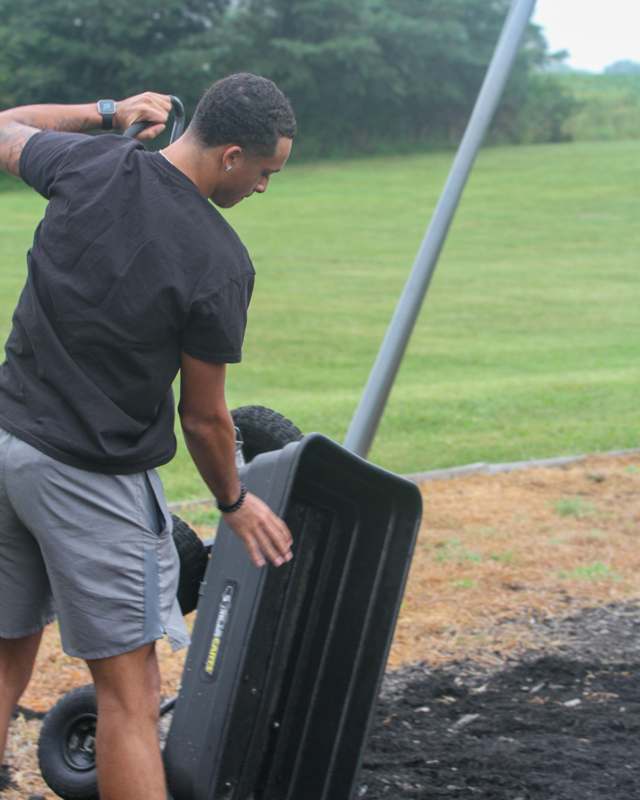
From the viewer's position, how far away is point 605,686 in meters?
4.91

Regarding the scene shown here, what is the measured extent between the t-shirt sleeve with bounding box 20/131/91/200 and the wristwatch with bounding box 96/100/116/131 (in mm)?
308

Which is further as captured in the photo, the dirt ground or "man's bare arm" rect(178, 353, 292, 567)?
the dirt ground

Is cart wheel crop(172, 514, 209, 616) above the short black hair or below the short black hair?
below

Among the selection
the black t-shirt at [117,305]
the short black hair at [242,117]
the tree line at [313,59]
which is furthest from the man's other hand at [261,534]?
the tree line at [313,59]

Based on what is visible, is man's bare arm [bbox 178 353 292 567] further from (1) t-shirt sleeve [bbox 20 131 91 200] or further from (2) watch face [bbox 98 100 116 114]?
(2) watch face [bbox 98 100 116 114]

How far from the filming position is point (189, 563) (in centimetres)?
393

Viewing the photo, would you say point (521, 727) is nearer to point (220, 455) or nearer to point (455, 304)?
point (220, 455)

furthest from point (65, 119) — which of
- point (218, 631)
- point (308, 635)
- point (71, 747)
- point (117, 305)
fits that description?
point (71, 747)

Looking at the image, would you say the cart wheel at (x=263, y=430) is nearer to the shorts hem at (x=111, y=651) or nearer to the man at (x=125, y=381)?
the man at (x=125, y=381)

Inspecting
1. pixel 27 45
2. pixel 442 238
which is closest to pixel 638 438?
pixel 442 238

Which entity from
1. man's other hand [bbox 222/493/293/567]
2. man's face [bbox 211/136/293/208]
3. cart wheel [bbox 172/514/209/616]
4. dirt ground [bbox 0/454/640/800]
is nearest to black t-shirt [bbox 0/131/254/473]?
man's face [bbox 211/136/293/208]

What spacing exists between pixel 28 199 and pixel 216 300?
29614 mm

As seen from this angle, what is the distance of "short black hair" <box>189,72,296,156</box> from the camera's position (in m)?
3.18

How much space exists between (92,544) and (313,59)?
3936cm
